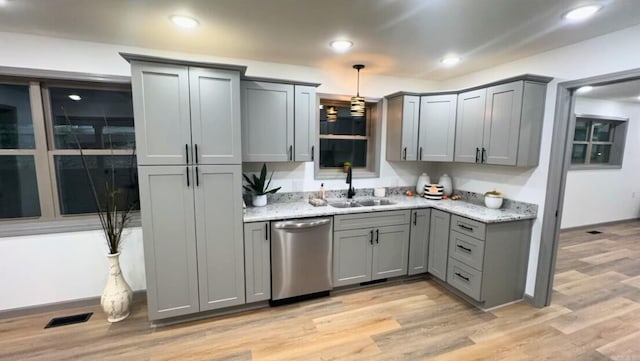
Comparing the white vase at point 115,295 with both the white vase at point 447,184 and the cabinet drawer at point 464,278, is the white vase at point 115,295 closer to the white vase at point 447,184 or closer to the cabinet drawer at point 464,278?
the cabinet drawer at point 464,278

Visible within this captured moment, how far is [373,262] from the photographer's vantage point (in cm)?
312

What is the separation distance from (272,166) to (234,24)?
1.52 meters

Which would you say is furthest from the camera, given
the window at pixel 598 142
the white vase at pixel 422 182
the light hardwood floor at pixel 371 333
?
the window at pixel 598 142

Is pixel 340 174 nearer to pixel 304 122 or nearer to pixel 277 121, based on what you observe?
pixel 304 122

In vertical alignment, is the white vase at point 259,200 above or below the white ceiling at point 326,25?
below

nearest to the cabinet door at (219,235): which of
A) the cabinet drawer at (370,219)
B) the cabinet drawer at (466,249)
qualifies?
the cabinet drawer at (370,219)

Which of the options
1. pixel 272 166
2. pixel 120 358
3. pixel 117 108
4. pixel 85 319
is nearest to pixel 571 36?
pixel 272 166

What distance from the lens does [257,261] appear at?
2650 mm

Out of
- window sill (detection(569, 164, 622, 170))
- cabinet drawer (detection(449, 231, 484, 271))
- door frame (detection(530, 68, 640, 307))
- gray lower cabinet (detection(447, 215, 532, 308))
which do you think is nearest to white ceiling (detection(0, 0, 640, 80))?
door frame (detection(530, 68, 640, 307))

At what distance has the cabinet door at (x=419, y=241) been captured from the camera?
127 inches

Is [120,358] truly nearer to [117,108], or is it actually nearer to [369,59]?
[117,108]

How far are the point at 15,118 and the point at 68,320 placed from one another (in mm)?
1865

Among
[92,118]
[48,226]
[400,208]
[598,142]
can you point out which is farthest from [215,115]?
[598,142]

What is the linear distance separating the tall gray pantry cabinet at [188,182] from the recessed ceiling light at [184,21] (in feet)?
0.93
